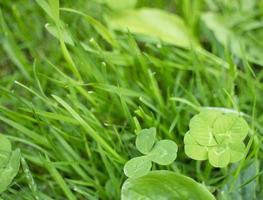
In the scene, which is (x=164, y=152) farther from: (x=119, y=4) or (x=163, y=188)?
(x=119, y=4)

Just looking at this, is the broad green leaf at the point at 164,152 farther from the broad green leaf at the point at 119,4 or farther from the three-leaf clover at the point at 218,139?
the broad green leaf at the point at 119,4

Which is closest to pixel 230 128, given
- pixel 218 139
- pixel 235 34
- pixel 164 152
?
pixel 218 139

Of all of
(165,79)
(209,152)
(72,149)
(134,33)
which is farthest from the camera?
(134,33)

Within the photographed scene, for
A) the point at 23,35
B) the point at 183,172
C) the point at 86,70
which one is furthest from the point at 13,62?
the point at 183,172

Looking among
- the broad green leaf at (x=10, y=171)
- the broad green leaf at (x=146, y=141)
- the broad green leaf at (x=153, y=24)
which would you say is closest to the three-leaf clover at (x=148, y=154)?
the broad green leaf at (x=146, y=141)

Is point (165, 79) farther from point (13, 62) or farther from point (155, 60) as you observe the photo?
point (13, 62)

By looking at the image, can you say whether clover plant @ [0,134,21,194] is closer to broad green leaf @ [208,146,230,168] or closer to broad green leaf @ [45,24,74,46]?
broad green leaf @ [45,24,74,46]

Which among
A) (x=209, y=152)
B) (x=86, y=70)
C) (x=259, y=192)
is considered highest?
Answer: (x=86, y=70)
